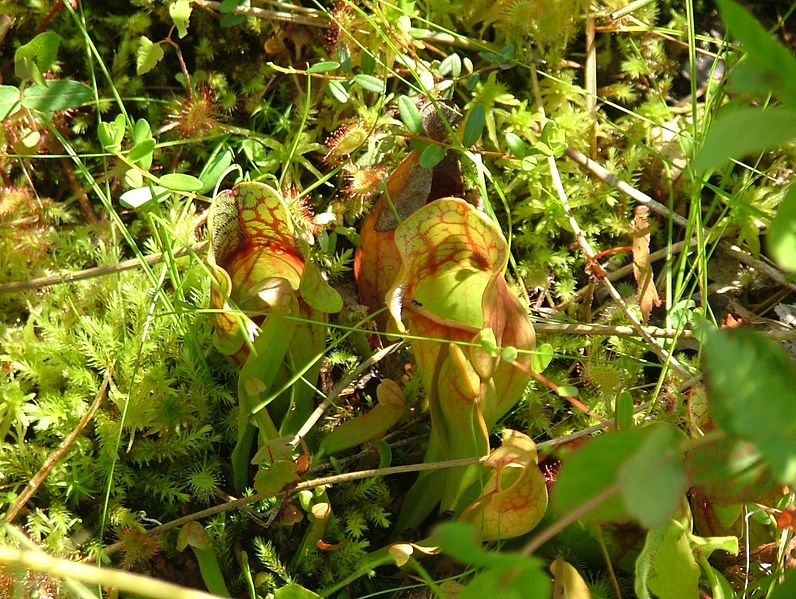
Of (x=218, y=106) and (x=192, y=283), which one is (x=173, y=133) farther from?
(x=192, y=283)

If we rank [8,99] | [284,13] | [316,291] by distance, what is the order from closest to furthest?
[316,291] → [8,99] → [284,13]

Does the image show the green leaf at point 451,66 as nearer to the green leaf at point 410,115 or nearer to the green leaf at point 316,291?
the green leaf at point 410,115

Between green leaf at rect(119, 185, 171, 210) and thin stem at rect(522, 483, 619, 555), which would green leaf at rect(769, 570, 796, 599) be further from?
green leaf at rect(119, 185, 171, 210)

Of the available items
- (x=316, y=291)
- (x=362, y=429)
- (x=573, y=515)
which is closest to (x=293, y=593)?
(x=362, y=429)

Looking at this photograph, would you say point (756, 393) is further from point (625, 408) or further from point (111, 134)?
point (111, 134)

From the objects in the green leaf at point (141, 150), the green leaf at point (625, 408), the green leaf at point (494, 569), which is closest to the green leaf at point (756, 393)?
the green leaf at point (494, 569)

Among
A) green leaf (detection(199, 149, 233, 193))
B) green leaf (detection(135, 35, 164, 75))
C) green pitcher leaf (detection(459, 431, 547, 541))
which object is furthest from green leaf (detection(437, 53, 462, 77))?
green pitcher leaf (detection(459, 431, 547, 541))
